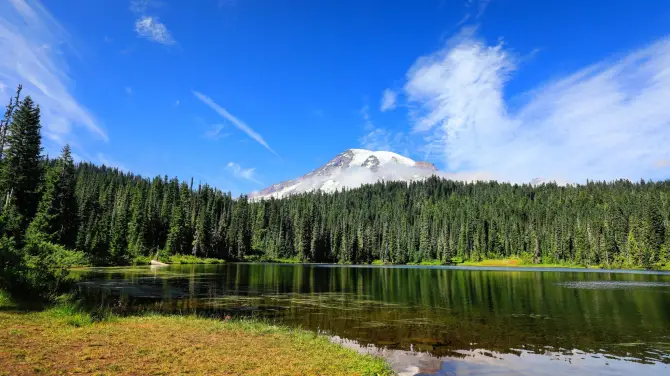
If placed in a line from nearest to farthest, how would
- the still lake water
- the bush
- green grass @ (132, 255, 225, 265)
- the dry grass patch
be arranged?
the dry grass patch → the still lake water → the bush → green grass @ (132, 255, 225, 265)

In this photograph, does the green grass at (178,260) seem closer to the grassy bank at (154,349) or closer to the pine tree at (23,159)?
the pine tree at (23,159)

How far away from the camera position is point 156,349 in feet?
56.6

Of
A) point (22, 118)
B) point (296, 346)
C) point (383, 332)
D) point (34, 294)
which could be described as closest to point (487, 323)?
point (383, 332)

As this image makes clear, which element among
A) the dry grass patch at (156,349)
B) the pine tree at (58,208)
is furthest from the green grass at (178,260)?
the dry grass patch at (156,349)

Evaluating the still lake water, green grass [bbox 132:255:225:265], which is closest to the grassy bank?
the still lake water

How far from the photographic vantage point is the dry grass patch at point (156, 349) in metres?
14.4

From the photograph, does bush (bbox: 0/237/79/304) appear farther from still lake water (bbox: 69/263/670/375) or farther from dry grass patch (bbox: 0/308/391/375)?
dry grass patch (bbox: 0/308/391/375)

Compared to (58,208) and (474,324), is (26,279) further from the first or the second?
(58,208)

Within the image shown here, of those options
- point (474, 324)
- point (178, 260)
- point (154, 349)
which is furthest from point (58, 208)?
point (474, 324)

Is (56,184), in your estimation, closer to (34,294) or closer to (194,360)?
(34,294)

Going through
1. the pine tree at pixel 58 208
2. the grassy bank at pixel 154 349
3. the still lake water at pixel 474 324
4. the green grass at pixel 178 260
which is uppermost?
the pine tree at pixel 58 208

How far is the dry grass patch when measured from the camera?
14.4 m

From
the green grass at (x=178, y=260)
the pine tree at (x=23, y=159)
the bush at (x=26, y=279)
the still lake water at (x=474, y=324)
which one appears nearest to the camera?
the still lake water at (x=474, y=324)

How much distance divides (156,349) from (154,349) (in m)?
0.09
